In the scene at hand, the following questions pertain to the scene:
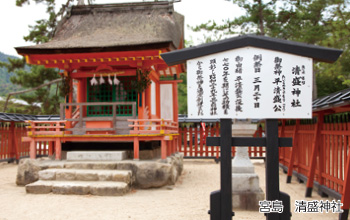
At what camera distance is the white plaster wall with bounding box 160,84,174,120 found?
43.9 ft

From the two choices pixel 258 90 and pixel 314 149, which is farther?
pixel 314 149

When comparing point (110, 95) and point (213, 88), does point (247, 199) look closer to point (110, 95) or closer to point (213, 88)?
point (213, 88)

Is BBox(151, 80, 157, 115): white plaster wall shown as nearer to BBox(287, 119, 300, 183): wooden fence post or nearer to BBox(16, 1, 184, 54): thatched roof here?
BBox(16, 1, 184, 54): thatched roof

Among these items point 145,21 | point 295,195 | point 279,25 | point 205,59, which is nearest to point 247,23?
point 279,25

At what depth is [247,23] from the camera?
20.4 meters

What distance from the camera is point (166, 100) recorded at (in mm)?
13453

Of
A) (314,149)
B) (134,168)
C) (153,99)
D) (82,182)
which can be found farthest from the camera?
(153,99)

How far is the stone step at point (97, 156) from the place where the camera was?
9273 millimetres

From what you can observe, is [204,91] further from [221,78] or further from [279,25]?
[279,25]

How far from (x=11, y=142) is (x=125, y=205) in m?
10.4

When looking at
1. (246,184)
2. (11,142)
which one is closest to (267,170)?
(246,184)

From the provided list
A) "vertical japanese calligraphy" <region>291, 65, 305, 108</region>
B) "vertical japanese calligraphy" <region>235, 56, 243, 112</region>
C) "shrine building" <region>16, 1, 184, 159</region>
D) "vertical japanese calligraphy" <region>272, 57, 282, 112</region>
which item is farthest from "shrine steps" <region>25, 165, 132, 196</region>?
"vertical japanese calligraphy" <region>291, 65, 305, 108</region>

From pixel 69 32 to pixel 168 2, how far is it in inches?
167

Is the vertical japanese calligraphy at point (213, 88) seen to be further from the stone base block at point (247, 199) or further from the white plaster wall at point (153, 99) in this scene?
the white plaster wall at point (153, 99)
